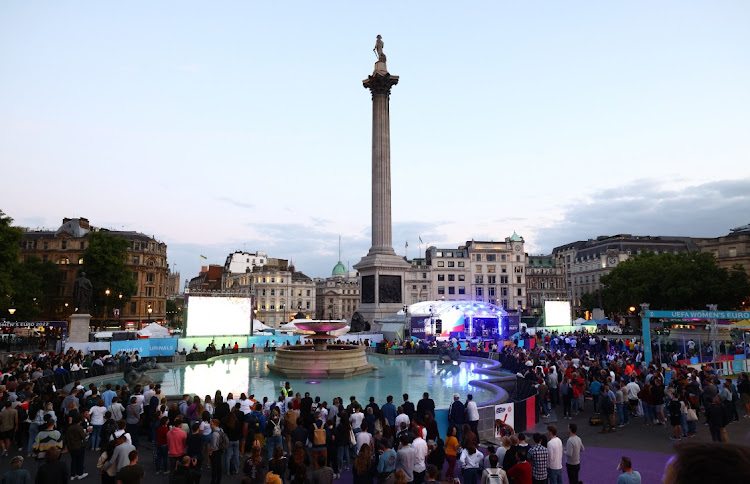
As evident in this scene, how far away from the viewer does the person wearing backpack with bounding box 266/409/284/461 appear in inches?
478

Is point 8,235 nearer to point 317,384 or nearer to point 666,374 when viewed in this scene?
point 317,384

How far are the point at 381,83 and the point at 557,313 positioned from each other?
3235 cm

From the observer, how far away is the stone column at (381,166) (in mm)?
51781

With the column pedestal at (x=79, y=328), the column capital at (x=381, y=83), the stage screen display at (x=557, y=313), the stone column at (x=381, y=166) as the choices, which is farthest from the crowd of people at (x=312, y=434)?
the column capital at (x=381, y=83)

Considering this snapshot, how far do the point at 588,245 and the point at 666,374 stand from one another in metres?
99.5

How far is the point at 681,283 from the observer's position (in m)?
59.3

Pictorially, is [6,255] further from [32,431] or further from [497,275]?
[497,275]

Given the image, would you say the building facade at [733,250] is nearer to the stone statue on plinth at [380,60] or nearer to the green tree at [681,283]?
the green tree at [681,283]

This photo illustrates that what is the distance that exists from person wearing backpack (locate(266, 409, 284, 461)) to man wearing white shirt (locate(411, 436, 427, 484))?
374cm

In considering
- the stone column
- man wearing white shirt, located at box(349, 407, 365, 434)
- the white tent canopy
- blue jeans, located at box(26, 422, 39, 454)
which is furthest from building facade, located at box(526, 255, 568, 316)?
blue jeans, located at box(26, 422, 39, 454)

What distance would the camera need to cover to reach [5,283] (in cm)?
4069

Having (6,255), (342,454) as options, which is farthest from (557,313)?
(6,255)

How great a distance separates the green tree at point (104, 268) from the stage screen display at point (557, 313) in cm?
5194

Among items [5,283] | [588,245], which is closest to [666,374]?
[5,283]
